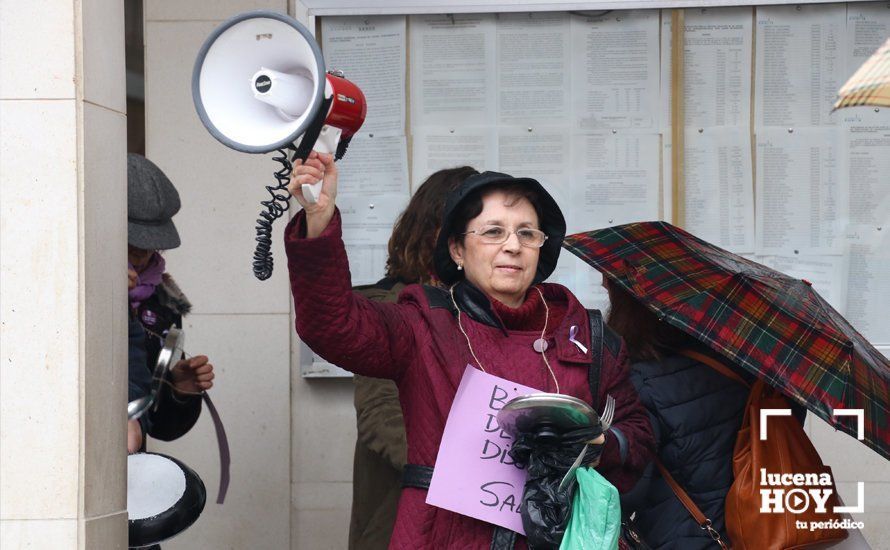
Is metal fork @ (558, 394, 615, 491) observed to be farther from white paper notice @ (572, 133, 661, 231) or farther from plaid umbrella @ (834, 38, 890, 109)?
white paper notice @ (572, 133, 661, 231)

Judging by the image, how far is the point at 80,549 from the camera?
375cm

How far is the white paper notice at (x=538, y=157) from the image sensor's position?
20.7ft

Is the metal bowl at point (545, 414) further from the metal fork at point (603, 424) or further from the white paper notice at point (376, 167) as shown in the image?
the white paper notice at point (376, 167)

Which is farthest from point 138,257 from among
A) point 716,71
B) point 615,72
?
point 716,71

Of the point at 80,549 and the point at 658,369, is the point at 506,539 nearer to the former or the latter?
the point at 658,369

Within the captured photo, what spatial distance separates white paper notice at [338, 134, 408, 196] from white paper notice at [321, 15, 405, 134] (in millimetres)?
69

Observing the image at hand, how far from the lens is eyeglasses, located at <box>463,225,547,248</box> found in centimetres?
345

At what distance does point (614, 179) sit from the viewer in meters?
6.30

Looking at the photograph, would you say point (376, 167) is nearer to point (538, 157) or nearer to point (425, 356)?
point (538, 157)

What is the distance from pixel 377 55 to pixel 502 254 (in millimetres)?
3113

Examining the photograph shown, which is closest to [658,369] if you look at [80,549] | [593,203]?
[80,549]

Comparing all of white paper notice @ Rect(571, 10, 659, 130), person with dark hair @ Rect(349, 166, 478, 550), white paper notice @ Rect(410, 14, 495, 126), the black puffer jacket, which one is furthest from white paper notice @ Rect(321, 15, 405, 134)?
the black puffer jacket

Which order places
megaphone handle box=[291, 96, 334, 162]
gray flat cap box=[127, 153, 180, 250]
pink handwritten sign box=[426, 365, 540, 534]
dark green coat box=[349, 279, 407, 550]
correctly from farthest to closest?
gray flat cap box=[127, 153, 180, 250] < dark green coat box=[349, 279, 407, 550] < pink handwritten sign box=[426, 365, 540, 534] < megaphone handle box=[291, 96, 334, 162]
